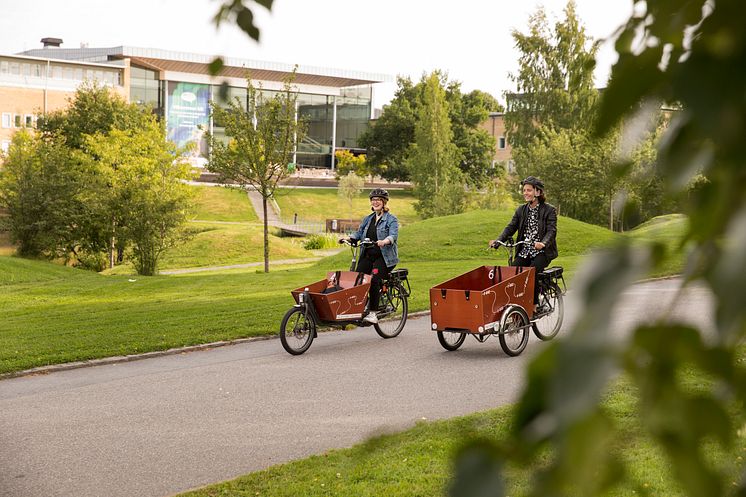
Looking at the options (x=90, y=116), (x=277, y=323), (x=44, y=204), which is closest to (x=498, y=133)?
(x=90, y=116)

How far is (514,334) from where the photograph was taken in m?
12.7

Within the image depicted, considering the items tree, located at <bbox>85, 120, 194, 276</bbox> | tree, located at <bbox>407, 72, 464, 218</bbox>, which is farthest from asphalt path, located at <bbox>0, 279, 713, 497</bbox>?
tree, located at <bbox>407, 72, 464, 218</bbox>

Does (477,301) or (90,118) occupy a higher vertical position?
(90,118)

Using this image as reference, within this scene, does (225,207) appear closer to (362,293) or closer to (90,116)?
(90,116)

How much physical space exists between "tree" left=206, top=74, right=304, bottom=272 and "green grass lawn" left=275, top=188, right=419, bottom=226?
1857 inches

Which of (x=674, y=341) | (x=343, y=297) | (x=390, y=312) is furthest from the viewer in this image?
(x=390, y=312)

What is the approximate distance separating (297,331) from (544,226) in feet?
12.0

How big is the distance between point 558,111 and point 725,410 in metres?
64.2

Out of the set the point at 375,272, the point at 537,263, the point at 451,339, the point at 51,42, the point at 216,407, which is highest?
the point at 51,42

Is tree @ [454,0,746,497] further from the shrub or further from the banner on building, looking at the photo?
the banner on building

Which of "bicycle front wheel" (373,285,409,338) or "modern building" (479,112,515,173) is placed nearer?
"bicycle front wheel" (373,285,409,338)

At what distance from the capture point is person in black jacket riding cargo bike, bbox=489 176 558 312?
12.9 m

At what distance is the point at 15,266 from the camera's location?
106 feet

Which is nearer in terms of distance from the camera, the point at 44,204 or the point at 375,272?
the point at 375,272
